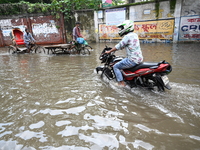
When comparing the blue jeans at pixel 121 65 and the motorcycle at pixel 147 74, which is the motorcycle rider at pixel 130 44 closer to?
the blue jeans at pixel 121 65

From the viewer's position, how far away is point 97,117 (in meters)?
2.69

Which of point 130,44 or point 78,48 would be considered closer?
point 130,44

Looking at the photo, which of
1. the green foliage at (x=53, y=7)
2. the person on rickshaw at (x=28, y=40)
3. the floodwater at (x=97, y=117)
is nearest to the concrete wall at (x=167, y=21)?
the green foliage at (x=53, y=7)

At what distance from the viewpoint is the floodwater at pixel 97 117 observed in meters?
2.07

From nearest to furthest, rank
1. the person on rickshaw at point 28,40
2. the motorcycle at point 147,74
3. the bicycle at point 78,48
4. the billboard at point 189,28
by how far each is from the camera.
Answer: the motorcycle at point 147,74 → the bicycle at point 78,48 → the person on rickshaw at point 28,40 → the billboard at point 189,28

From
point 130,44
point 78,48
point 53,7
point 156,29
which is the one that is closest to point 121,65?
point 130,44

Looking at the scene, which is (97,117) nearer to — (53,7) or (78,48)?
(78,48)

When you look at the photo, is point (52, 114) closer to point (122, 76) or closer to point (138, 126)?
point (138, 126)

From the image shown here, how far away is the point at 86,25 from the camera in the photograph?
17.5 meters

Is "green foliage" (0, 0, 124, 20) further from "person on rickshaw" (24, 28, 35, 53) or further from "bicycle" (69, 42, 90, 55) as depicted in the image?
"bicycle" (69, 42, 90, 55)

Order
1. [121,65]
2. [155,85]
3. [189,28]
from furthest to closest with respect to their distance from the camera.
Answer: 1. [189,28]
2. [121,65]
3. [155,85]

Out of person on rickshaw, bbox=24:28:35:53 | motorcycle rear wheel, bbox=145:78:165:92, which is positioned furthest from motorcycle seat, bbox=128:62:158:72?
person on rickshaw, bbox=24:28:35:53

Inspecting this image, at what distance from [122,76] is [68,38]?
1525 cm

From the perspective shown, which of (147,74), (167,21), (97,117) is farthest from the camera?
(167,21)
